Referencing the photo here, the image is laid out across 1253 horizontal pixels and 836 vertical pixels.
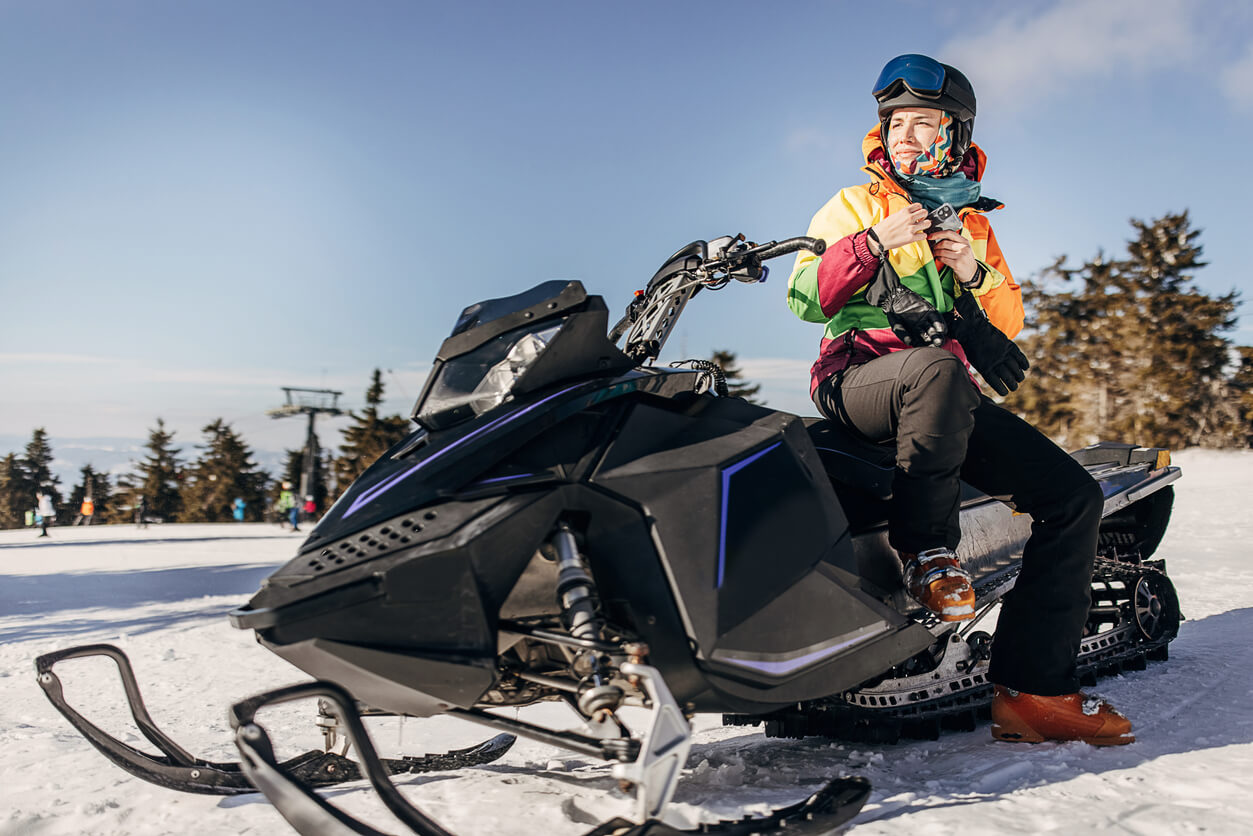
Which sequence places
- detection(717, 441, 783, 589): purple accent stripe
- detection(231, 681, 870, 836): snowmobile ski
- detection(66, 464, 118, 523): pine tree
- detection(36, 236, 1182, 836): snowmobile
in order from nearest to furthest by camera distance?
1. detection(231, 681, 870, 836): snowmobile ski
2. detection(36, 236, 1182, 836): snowmobile
3. detection(717, 441, 783, 589): purple accent stripe
4. detection(66, 464, 118, 523): pine tree

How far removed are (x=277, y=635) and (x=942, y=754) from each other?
2018 mm

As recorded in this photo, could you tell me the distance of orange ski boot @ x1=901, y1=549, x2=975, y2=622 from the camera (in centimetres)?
225

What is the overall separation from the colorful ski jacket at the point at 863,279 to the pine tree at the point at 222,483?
51091 millimetres

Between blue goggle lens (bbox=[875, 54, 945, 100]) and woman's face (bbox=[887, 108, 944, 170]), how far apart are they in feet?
0.22

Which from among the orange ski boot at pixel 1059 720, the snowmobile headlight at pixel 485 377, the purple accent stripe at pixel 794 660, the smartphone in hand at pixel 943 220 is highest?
the smartphone in hand at pixel 943 220

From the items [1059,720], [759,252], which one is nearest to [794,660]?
[759,252]

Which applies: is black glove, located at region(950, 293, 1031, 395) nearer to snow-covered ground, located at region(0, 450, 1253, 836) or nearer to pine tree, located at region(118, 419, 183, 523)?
snow-covered ground, located at region(0, 450, 1253, 836)

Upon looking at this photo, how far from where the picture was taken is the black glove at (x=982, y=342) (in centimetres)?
267

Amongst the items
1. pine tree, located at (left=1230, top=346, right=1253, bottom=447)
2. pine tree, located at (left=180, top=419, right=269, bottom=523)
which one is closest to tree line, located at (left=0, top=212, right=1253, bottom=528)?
pine tree, located at (left=1230, top=346, right=1253, bottom=447)

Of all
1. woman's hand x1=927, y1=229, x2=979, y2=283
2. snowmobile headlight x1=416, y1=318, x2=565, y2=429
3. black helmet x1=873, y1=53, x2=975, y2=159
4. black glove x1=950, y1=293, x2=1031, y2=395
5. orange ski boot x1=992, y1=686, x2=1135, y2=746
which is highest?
black helmet x1=873, y1=53, x2=975, y2=159

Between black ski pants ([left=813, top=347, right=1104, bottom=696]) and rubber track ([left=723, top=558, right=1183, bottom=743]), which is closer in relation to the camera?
black ski pants ([left=813, top=347, right=1104, bottom=696])

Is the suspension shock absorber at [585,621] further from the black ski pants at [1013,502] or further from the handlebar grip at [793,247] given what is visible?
the black ski pants at [1013,502]

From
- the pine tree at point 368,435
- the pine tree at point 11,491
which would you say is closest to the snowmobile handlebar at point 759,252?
the pine tree at point 368,435

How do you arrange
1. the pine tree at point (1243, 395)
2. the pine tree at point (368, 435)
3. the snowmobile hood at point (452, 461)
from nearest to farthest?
the snowmobile hood at point (452, 461), the pine tree at point (1243, 395), the pine tree at point (368, 435)
